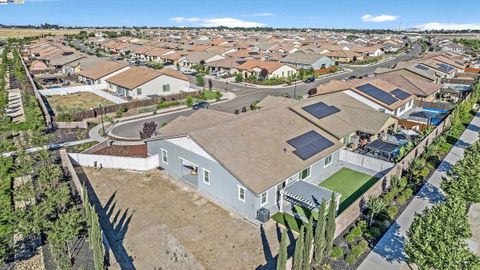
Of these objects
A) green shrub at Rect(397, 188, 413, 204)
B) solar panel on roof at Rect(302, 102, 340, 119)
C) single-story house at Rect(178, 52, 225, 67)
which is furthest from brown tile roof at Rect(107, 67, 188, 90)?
green shrub at Rect(397, 188, 413, 204)

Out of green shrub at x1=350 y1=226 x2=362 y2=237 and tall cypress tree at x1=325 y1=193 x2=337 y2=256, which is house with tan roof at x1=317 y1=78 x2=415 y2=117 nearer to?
green shrub at x1=350 y1=226 x2=362 y2=237

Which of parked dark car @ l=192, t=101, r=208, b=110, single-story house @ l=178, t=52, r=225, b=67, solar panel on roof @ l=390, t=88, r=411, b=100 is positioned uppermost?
single-story house @ l=178, t=52, r=225, b=67

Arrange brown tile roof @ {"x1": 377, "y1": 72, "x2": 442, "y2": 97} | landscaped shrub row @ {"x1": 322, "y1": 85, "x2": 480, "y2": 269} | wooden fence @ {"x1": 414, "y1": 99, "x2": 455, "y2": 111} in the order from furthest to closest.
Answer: brown tile roof @ {"x1": 377, "y1": 72, "x2": 442, "y2": 97} → wooden fence @ {"x1": 414, "y1": 99, "x2": 455, "y2": 111} → landscaped shrub row @ {"x1": 322, "y1": 85, "x2": 480, "y2": 269}

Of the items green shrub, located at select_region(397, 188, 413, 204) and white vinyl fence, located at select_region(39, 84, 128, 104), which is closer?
green shrub, located at select_region(397, 188, 413, 204)

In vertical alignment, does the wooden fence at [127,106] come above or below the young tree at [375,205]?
above

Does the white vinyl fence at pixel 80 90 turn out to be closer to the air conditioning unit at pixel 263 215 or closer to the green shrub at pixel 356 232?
the air conditioning unit at pixel 263 215

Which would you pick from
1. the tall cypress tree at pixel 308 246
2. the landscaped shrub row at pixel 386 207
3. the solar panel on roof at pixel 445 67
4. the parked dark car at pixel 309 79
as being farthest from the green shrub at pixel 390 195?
the solar panel on roof at pixel 445 67

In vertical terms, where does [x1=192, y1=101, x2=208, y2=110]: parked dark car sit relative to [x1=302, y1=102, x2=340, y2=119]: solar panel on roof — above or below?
below
